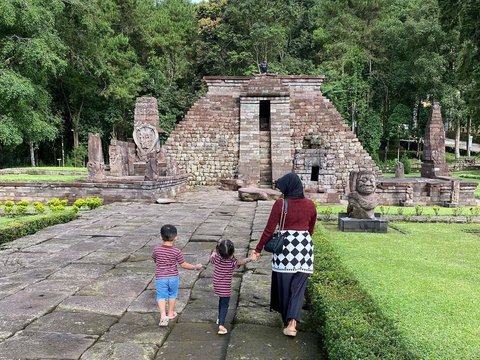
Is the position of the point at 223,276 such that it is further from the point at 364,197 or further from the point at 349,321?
the point at 364,197

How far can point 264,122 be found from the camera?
876 inches

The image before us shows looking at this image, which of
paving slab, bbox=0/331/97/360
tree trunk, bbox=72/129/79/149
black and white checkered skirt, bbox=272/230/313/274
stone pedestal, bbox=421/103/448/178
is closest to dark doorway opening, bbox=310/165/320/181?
stone pedestal, bbox=421/103/448/178

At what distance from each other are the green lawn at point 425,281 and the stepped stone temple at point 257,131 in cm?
1140

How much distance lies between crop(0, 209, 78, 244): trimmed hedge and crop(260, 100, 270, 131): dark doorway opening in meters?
13.4

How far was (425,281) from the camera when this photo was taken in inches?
197

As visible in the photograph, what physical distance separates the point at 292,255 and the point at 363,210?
5344 mm

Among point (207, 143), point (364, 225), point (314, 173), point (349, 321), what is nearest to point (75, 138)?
point (207, 143)

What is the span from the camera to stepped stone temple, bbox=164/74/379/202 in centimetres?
2008

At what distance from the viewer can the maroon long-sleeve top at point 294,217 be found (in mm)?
3879

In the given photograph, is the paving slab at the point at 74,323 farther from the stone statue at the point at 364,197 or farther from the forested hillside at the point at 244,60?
the forested hillside at the point at 244,60

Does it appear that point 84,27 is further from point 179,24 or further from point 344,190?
point 344,190

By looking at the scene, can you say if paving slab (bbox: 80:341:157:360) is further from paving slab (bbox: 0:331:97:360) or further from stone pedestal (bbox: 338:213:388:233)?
stone pedestal (bbox: 338:213:388:233)

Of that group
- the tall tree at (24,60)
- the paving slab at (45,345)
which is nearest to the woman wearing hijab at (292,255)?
the paving slab at (45,345)

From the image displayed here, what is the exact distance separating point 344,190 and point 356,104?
19344mm
